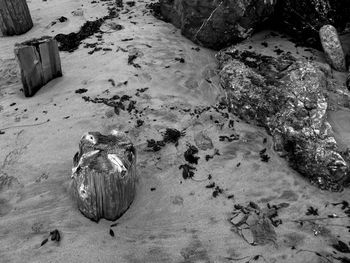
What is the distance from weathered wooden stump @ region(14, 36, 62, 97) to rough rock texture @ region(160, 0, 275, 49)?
2210 mm

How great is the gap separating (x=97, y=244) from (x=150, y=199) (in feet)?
2.00

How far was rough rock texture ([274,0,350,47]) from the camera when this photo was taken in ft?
15.5

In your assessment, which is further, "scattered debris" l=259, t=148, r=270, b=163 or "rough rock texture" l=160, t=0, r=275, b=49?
"rough rock texture" l=160, t=0, r=275, b=49

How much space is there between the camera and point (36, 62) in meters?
4.00

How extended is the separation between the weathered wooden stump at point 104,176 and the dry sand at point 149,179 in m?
0.14

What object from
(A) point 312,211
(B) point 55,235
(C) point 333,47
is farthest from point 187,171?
(C) point 333,47

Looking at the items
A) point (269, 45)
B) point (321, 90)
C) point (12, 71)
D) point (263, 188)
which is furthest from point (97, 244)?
point (269, 45)

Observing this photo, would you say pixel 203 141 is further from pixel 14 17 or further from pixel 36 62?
pixel 14 17

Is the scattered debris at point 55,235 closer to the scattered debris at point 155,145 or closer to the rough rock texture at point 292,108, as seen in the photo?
the scattered debris at point 155,145

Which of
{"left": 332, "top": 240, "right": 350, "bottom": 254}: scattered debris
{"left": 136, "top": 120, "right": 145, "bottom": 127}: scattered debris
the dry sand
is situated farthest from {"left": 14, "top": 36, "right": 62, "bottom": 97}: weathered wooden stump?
{"left": 332, "top": 240, "right": 350, "bottom": 254}: scattered debris

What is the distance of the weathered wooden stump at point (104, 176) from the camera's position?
2.47m

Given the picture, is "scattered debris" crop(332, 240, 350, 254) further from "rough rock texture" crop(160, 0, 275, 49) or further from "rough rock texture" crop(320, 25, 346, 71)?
"rough rock texture" crop(160, 0, 275, 49)

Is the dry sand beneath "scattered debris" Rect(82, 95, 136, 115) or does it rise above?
beneath

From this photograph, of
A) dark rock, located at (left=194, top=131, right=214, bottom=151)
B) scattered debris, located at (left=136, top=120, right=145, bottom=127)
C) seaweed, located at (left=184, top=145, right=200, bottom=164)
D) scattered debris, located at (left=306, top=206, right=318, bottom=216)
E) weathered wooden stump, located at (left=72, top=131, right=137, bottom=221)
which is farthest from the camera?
scattered debris, located at (left=136, top=120, right=145, bottom=127)
